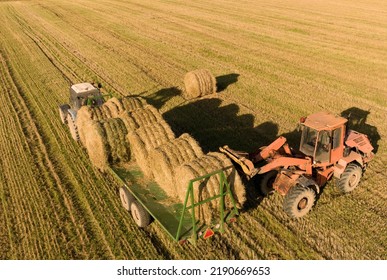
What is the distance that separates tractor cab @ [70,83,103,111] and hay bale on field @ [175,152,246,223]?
6.94m

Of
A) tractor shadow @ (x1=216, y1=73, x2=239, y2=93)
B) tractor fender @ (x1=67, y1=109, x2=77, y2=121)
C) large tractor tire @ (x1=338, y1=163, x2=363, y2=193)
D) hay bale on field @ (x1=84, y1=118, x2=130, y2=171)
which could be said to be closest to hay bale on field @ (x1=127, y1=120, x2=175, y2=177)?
hay bale on field @ (x1=84, y1=118, x2=130, y2=171)

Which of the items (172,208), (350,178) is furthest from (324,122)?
(172,208)

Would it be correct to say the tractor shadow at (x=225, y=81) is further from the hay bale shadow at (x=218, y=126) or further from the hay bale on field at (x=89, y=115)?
the hay bale on field at (x=89, y=115)

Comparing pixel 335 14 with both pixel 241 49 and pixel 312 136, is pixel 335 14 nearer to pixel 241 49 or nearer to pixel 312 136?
pixel 241 49

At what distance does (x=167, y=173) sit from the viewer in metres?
8.66

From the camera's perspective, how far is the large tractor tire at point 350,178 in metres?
9.88

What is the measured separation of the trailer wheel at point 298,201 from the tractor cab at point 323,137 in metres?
1.00

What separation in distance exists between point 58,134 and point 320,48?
67.7 feet

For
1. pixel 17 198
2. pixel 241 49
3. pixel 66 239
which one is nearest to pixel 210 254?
pixel 66 239

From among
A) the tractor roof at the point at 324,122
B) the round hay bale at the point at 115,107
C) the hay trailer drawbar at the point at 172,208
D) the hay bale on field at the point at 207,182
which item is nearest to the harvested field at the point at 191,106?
the round hay bale at the point at 115,107

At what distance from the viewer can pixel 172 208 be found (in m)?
8.42

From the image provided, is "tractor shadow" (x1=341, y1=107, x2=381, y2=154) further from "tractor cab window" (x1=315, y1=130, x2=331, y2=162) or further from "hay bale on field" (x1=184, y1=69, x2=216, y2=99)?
"hay bale on field" (x1=184, y1=69, x2=216, y2=99)

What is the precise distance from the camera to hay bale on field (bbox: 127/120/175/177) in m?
9.68

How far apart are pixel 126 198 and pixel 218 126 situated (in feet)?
20.2
